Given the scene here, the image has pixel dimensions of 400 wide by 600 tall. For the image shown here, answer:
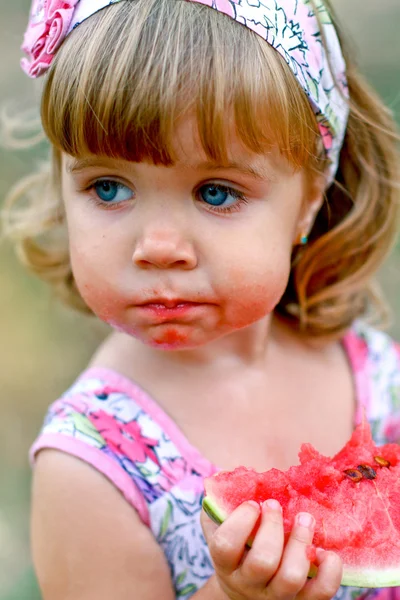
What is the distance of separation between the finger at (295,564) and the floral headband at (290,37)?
0.99 m

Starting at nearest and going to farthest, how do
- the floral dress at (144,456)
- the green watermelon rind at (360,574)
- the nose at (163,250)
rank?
the green watermelon rind at (360,574) → the nose at (163,250) → the floral dress at (144,456)

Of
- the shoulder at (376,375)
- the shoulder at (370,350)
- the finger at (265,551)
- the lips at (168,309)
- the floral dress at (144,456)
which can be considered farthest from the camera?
the shoulder at (370,350)

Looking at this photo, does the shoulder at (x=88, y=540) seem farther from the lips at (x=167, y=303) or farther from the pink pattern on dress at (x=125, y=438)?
the lips at (x=167, y=303)

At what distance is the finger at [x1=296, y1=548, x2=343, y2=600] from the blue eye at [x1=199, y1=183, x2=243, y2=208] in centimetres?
77

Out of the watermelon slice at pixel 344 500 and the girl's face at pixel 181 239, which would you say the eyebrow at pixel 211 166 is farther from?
the watermelon slice at pixel 344 500

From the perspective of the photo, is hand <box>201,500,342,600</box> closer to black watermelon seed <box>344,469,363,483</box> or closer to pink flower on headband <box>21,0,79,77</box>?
black watermelon seed <box>344,469,363,483</box>

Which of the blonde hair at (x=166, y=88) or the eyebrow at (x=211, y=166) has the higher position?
the blonde hair at (x=166, y=88)

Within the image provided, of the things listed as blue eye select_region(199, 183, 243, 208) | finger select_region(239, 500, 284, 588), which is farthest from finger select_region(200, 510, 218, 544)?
blue eye select_region(199, 183, 243, 208)

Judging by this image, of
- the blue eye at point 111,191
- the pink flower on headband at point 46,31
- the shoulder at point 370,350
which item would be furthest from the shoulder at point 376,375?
the pink flower on headband at point 46,31

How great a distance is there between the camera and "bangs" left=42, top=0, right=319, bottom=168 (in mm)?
1670

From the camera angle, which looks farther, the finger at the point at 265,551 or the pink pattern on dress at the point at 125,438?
the pink pattern on dress at the point at 125,438

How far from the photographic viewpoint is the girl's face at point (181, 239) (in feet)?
5.75

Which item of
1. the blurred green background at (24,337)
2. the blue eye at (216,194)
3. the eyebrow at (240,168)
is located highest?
the eyebrow at (240,168)

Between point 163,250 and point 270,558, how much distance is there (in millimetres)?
654
